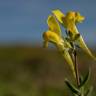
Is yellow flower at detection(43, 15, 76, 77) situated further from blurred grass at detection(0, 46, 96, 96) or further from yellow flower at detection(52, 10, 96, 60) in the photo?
blurred grass at detection(0, 46, 96, 96)

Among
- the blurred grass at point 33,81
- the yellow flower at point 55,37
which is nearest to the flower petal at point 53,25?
the yellow flower at point 55,37

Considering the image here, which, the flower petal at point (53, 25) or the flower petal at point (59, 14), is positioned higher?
the flower petal at point (59, 14)

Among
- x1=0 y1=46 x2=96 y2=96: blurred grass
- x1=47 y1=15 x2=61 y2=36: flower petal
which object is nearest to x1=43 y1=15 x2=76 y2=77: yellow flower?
x1=47 y1=15 x2=61 y2=36: flower petal

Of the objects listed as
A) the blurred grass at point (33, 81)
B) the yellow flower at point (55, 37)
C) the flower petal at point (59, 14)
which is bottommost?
the blurred grass at point (33, 81)

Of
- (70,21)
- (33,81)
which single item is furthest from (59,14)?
(33,81)

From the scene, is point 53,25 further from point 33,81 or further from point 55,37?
point 33,81

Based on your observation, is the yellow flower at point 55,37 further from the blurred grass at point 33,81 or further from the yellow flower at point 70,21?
the blurred grass at point 33,81

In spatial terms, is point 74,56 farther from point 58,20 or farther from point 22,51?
point 22,51

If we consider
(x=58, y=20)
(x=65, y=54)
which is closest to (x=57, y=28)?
(x=58, y=20)

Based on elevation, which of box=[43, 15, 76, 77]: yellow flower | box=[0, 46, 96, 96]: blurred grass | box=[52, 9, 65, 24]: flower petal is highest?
box=[52, 9, 65, 24]: flower petal

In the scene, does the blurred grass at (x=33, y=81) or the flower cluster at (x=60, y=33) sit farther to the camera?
the blurred grass at (x=33, y=81)

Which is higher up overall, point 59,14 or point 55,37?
point 59,14
